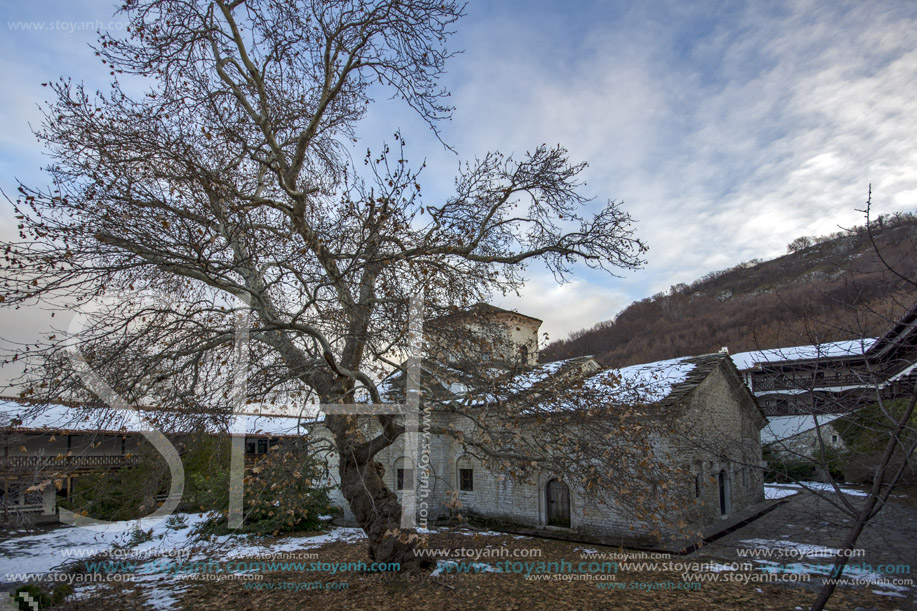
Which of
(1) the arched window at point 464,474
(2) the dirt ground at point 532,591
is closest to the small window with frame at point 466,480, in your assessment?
(1) the arched window at point 464,474

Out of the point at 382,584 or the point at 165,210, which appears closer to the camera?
the point at 165,210

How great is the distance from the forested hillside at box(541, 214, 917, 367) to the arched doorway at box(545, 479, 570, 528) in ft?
13.1

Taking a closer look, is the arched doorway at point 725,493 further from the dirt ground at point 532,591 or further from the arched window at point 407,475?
the arched window at point 407,475

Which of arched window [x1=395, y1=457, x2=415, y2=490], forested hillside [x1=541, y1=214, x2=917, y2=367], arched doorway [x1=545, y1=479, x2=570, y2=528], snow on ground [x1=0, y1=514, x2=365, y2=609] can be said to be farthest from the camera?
arched doorway [x1=545, y1=479, x2=570, y2=528]

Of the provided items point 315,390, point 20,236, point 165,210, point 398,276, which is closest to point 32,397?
point 20,236

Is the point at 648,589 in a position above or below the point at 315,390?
below

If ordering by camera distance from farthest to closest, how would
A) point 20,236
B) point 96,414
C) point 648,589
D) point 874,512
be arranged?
1. point 648,589
2. point 96,414
3. point 20,236
4. point 874,512

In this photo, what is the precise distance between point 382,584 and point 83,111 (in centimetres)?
962

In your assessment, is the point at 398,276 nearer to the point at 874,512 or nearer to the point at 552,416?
the point at 552,416

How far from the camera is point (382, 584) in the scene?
28.8 feet

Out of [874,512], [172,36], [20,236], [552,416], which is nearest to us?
[874,512]

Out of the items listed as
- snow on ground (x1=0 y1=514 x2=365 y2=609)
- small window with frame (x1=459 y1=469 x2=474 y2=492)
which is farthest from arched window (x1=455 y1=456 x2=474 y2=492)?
snow on ground (x1=0 y1=514 x2=365 y2=609)

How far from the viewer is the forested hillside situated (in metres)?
4.95

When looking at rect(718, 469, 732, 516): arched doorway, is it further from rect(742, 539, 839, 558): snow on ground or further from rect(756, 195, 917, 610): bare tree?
rect(756, 195, 917, 610): bare tree
